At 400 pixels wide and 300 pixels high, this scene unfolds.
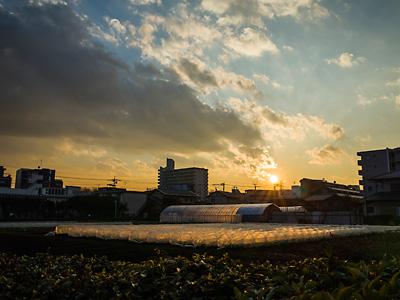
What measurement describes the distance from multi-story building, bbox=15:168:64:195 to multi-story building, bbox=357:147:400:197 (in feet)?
296

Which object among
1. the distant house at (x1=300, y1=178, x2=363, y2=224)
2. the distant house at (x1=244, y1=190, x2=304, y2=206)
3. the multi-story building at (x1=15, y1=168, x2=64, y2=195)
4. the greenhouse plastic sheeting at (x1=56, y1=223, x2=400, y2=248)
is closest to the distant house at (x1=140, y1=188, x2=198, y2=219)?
the distant house at (x1=244, y1=190, x2=304, y2=206)

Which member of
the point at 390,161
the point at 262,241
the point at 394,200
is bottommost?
the point at 262,241

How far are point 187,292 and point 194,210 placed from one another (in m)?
49.8

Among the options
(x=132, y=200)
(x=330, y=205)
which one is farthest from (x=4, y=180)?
(x=330, y=205)

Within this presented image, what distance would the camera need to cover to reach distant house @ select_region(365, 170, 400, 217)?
4666cm

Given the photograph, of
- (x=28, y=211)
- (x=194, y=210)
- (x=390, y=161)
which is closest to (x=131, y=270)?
(x=194, y=210)

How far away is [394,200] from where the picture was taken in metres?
46.2

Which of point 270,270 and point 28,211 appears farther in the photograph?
point 28,211

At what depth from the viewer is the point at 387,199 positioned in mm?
46125

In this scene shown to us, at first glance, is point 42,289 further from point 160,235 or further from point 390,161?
point 390,161

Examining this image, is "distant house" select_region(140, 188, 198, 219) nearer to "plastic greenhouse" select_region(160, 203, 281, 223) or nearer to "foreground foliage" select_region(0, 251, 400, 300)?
"plastic greenhouse" select_region(160, 203, 281, 223)

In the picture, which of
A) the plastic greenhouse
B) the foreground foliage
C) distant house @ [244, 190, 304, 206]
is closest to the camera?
the foreground foliage

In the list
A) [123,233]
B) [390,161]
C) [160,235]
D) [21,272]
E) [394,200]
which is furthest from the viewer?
[390,161]

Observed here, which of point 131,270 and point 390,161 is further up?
point 390,161
